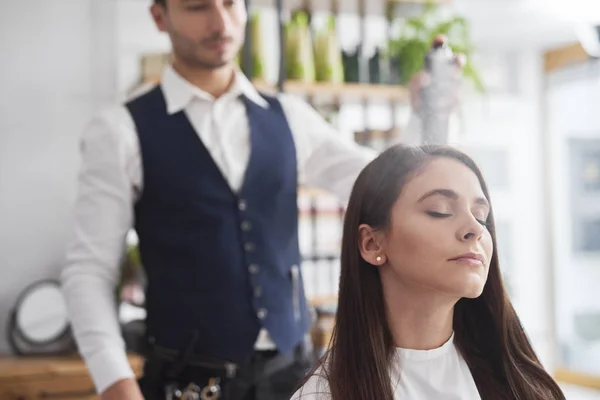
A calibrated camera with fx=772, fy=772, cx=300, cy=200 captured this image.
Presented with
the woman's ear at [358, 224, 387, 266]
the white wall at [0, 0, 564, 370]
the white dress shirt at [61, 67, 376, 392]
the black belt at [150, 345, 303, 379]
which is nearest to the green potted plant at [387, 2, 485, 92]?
the white wall at [0, 0, 564, 370]

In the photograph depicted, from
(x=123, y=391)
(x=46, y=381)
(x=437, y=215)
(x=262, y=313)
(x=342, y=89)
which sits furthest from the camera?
(x=342, y=89)

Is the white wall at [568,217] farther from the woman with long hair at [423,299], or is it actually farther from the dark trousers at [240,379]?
the woman with long hair at [423,299]

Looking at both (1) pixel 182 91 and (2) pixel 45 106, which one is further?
(2) pixel 45 106

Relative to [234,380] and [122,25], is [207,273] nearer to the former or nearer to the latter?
[234,380]

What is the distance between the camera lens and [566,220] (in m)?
5.45

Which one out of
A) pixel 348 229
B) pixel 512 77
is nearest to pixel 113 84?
pixel 348 229

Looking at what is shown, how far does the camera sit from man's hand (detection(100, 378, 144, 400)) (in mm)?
1281

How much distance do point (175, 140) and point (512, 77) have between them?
453cm

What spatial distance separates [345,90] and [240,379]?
1.90 metres

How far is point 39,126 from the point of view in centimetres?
310

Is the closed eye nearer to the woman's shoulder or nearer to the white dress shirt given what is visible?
the woman's shoulder

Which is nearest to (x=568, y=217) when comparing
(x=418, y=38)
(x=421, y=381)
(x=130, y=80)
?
(x=418, y=38)

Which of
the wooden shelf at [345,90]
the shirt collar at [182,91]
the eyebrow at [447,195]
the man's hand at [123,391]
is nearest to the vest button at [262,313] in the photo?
the man's hand at [123,391]

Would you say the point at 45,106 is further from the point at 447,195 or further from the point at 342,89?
the point at 447,195
